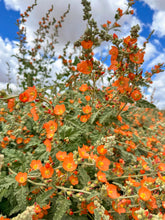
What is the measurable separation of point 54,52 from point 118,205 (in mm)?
6011

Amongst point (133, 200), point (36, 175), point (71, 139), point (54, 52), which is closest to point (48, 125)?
point (71, 139)

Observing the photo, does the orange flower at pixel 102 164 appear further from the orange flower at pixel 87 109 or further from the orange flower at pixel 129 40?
the orange flower at pixel 129 40

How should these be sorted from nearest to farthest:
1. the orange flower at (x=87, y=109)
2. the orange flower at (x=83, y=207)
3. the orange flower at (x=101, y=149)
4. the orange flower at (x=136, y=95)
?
the orange flower at (x=83, y=207) < the orange flower at (x=101, y=149) < the orange flower at (x=136, y=95) < the orange flower at (x=87, y=109)

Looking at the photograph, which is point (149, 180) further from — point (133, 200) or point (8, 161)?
point (8, 161)

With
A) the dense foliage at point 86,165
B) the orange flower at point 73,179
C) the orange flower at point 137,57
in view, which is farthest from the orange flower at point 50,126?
the orange flower at point 137,57

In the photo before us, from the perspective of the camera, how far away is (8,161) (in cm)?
196

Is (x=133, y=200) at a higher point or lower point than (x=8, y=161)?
lower

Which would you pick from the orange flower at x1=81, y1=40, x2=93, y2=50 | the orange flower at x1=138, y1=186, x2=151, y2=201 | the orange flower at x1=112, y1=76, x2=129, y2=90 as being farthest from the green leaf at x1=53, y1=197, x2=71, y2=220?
the orange flower at x1=81, y1=40, x2=93, y2=50

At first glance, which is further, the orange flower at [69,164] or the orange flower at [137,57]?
the orange flower at [137,57]

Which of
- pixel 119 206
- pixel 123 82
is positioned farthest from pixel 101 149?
pixel 123 82

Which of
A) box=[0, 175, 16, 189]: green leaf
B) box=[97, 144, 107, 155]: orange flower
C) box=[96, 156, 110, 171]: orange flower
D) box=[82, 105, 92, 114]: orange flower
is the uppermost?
box=[82, 105, 92, 114]: orange flower

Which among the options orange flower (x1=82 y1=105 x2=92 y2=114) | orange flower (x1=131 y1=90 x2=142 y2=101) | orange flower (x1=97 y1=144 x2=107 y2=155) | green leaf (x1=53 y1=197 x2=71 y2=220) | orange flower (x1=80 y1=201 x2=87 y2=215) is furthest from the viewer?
orange flower (x1=82 y1=105 x2=92 y2=114)

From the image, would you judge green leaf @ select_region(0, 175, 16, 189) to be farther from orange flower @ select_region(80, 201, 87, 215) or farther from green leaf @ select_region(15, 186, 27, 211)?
orange flower @ select_region(80, 201, 87, 215)

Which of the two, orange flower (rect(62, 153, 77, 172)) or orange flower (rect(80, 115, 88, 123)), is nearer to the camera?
orange flower (rect(62, 153, 77, 172))
